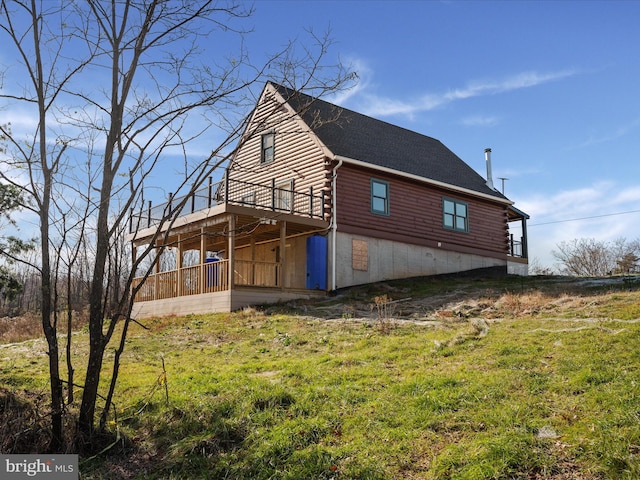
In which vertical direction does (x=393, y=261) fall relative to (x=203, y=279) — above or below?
above

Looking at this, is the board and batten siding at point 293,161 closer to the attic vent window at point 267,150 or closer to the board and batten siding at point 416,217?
the attic vent window at point 267,150

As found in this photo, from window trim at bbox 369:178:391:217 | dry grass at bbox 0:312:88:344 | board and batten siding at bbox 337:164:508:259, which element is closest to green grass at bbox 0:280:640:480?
dry grass at bbox 0:312:88:344

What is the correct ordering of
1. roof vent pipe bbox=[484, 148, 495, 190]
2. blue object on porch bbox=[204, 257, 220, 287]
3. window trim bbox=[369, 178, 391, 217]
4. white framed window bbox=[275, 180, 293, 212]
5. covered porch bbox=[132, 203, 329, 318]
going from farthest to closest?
roof vent pipe bbox=[484, 148, 495, 190]
window trim bbox=[369, 178, 391, 217]
white framed window bbox=[275, 180, 293, 212]
blue object on porch bbox=[204, 257, 220, 287]
covered porch bbox=[132, 203, 329, 318]

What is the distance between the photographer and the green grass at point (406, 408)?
586cm

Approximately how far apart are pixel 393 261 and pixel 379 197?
2.43 metres

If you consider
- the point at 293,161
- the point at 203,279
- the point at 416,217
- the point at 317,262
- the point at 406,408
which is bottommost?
the point at 406,408

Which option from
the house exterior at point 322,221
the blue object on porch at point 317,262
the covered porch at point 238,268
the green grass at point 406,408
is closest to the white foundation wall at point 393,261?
the house exterior at point 322,221

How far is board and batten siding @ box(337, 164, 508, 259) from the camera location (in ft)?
72.1

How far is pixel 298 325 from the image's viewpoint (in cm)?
1482

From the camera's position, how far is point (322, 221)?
68.2ft

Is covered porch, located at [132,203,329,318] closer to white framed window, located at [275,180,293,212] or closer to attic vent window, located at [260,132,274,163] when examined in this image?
white framed window, located at [275,180,293,212]

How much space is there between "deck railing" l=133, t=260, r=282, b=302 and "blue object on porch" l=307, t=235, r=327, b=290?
3.79 ft

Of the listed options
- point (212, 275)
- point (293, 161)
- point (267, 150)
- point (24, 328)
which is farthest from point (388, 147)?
point (24, 328)

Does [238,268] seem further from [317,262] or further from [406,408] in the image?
[406,408]
